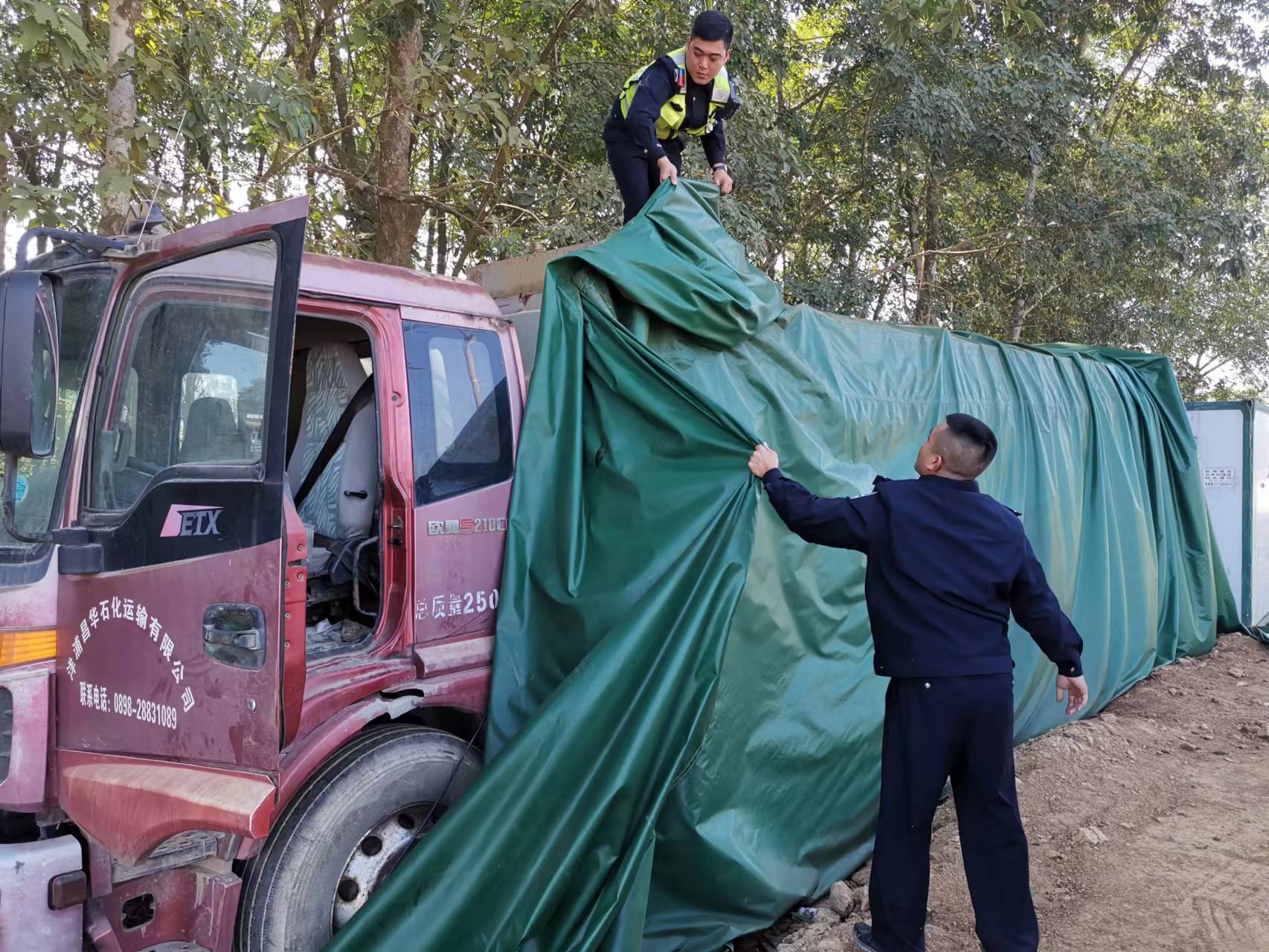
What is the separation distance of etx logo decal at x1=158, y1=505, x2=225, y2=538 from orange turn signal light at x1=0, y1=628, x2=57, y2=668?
47 cm

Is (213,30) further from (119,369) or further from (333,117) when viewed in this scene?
(119,369)

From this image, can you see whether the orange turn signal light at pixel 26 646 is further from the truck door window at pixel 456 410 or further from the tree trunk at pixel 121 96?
Answer: the tree trunk at pixel 121 96

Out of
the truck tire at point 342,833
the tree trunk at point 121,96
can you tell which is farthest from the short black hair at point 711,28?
the truck tire at point 342,833

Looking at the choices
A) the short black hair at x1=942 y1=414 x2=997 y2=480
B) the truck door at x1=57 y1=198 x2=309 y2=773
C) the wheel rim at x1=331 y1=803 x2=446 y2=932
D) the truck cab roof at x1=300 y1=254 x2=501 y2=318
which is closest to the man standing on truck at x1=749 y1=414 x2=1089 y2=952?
the short black hair at x1=942 y1=414 x2=997 y2=480

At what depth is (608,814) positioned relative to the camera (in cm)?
308

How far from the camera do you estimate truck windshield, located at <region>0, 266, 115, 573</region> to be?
2754 mm

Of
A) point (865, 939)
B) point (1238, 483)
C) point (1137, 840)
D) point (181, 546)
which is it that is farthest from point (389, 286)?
point (1238, 483)

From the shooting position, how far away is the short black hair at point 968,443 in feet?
10.6

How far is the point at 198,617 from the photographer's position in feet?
8.39

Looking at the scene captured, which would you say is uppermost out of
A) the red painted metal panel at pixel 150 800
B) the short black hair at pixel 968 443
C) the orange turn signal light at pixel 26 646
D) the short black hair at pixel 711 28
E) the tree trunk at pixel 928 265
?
the tree trunk at pixel 928 265

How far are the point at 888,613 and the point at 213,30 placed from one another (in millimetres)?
6491

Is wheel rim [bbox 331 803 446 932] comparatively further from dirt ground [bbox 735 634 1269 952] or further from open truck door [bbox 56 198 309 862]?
dirt ground [bbox 735 634 1269 952]

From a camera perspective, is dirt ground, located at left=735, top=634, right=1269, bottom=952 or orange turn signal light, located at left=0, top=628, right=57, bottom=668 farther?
dirt ground, located at left=735, top=634, right=1269, bottom=952

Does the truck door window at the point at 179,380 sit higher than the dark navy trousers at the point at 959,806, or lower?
higher
